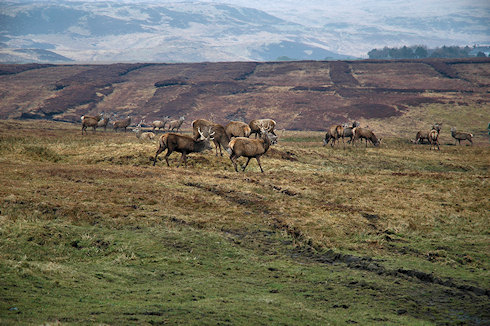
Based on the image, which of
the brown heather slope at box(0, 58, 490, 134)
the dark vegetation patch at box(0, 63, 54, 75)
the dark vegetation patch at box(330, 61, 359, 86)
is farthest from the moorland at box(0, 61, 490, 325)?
the dark vegetation patch at box(0, 63, 54, 75)

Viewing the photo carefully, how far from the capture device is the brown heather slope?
9319cm

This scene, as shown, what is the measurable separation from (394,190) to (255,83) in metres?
100

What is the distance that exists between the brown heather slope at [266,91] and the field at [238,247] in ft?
201

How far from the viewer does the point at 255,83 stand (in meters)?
123

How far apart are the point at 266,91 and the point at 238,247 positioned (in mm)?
100240

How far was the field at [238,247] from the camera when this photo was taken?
1042cm

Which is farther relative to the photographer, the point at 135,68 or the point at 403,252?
the point at 135,68

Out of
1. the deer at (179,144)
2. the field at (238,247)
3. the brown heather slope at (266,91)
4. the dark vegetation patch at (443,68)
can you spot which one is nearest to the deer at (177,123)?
the deer at (179,144)

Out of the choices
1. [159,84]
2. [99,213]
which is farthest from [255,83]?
[99,213]

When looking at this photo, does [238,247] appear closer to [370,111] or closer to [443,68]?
[370,111]

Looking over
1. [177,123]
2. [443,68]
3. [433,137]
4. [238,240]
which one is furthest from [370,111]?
[238,240]

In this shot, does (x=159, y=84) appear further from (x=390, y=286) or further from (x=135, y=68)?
(x=390, y=286)

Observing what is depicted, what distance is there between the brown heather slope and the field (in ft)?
201

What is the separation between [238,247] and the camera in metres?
15.7
